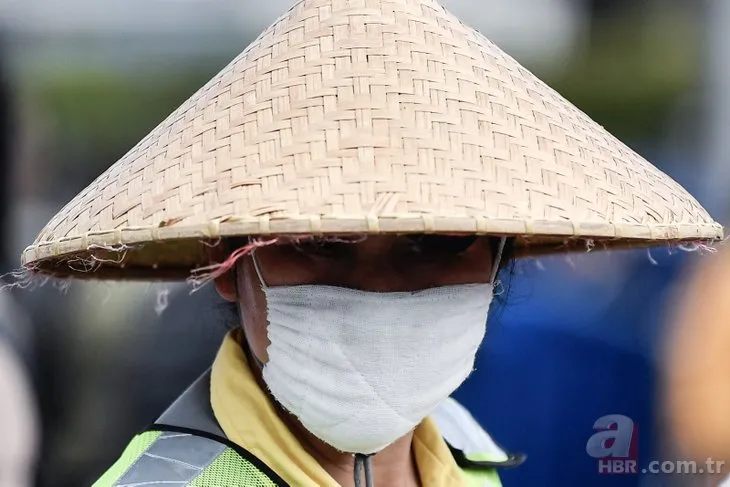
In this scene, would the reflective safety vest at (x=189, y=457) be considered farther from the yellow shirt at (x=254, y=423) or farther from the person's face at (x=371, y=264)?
the person's face at (x=371, y=264)

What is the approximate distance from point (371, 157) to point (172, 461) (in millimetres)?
478

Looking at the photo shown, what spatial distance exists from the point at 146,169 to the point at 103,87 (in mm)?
2357

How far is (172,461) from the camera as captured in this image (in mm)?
984

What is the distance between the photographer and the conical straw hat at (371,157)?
2.53 feet

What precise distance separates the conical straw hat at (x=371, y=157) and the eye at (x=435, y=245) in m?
0.15

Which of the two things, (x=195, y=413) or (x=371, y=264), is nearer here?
(x=371, y=264)

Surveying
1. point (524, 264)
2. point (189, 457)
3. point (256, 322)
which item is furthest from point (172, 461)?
point (524, 264)

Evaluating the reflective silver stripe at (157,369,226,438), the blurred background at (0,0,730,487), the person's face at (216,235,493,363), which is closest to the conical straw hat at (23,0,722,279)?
the person's face at (216,235,493,363)

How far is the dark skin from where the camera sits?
955mm

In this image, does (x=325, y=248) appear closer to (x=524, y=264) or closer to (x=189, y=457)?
(x=189, y=457)

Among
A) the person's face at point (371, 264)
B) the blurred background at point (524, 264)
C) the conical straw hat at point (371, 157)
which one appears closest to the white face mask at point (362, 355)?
the person's face at point (371, 264)

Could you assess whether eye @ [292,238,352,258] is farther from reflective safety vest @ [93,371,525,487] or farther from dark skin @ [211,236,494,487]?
reflective safety vest @ [93,371,525,487]

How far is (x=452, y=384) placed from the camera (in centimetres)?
102

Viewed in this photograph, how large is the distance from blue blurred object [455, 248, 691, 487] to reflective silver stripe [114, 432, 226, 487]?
1.18 meters
